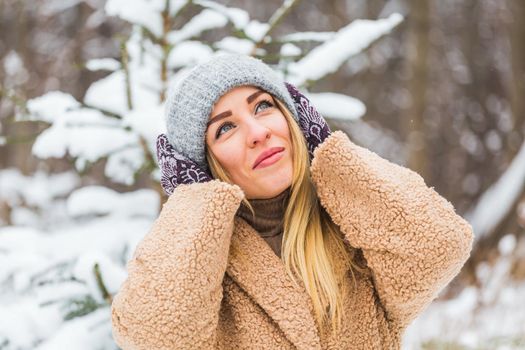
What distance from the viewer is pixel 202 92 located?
1383mm

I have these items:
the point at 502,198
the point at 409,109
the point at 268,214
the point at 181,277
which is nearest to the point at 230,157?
the point at 268,214

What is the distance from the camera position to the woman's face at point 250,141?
4.50 feet

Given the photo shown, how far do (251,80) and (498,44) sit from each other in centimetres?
1017

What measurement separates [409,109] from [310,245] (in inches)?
241

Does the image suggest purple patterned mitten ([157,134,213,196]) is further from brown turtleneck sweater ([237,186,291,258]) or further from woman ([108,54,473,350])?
brown turtleneck sweater ([237,186,291,258])

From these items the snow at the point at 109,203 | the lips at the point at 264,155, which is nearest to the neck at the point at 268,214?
the lips at the point at 264,155

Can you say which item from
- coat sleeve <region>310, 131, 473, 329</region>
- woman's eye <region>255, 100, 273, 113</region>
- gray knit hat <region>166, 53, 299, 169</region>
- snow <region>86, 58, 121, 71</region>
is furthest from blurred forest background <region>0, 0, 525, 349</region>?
coat sleeve <region>310, 131, 473, 329</region>

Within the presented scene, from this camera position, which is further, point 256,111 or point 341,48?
point 341,48

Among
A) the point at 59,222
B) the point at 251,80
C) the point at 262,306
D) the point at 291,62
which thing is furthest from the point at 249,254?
the point at 59,222

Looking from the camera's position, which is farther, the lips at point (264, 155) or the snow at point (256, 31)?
the snow at point (256, 31)

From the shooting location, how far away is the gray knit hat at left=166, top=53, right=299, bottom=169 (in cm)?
138

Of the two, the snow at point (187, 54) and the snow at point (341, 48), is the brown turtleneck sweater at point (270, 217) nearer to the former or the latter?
the snow at point (341, 48)

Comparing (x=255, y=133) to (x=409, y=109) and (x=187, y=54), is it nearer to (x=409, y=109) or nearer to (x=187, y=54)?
(x=187, y=54)

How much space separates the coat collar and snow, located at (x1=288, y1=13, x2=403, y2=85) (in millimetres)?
794
